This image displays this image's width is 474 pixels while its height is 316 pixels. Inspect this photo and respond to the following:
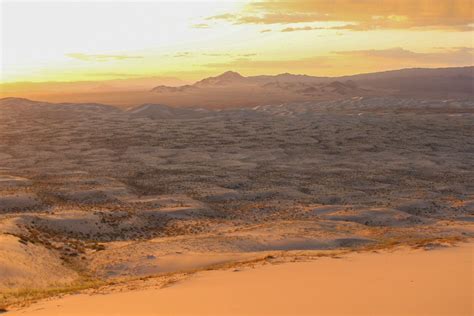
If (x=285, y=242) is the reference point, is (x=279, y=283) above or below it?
above

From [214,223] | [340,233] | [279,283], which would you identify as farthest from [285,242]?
[279,283]

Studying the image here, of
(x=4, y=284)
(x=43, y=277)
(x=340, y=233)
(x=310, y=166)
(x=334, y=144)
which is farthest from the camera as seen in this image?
(x=334, y=144)

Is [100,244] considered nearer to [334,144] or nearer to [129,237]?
[129,237]

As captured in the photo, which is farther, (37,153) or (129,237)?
(37,153)

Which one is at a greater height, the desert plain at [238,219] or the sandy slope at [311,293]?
the sandy slope at [311,293]

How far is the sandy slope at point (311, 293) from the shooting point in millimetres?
13375

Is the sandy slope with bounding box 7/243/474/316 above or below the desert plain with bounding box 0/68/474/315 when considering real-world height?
above

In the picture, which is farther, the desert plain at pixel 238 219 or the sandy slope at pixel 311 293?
the desert plain at pixel 238 219

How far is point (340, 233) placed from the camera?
95.6 feet

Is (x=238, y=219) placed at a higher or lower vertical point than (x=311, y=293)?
lower

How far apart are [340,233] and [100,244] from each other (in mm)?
11856

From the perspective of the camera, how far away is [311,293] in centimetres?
1471

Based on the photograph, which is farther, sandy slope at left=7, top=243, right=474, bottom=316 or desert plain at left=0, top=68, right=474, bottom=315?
desert plain at left=0, top=68, right=474, bottom=315

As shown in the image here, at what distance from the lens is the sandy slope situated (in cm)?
1338
